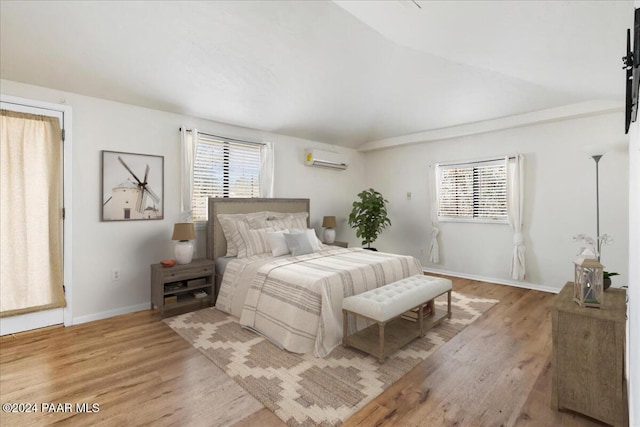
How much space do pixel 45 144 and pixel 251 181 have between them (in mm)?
2377

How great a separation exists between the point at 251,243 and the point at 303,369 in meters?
1.94

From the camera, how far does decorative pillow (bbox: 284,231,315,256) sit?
12.5ft

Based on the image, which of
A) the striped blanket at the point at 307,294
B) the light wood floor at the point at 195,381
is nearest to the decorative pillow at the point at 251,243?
the striped blanket at the point at 307,294

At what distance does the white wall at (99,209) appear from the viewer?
3.16 m

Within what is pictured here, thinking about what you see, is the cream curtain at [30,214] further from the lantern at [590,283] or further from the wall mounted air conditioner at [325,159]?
the lantern at [590,283]

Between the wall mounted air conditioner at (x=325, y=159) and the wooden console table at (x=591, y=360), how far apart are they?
13.5 ft

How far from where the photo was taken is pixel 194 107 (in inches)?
148

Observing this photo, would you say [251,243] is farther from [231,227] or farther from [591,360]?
[591,360]

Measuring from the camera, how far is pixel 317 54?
10.7 ft

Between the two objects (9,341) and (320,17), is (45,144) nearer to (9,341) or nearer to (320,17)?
(9,341)

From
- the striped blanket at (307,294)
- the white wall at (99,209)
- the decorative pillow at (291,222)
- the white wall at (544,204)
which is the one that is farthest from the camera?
the decorative pillow at (291,222)

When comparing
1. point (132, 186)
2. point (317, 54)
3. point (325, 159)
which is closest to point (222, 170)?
point (132, 186)

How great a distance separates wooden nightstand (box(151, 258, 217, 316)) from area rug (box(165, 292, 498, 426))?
30cm

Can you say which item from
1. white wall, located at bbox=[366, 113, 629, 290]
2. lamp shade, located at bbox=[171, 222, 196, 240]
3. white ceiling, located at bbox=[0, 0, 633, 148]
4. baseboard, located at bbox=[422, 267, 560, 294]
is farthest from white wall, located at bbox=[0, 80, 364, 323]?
baseboard, located at bbox=[422, 267, 560, 294]
